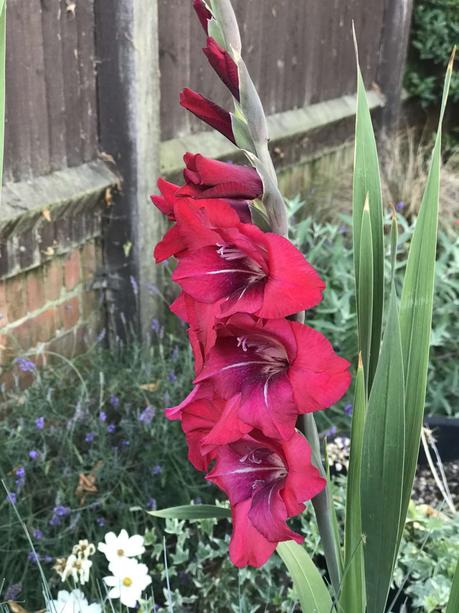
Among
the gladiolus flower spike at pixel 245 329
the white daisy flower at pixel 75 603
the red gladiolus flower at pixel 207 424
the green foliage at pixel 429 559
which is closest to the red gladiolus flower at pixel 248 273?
the gladiolus flower spike at pixel 245 329

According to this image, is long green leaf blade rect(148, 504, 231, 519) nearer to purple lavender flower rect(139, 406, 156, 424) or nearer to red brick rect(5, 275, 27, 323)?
purple lavender flower rect(139, 406, 156, 424)

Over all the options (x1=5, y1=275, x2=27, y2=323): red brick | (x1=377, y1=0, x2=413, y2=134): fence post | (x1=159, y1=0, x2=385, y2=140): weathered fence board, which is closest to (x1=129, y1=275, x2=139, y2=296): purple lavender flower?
(x1=5, y1=275, x2=27, y2=323): red brick

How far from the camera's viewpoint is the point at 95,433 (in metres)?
1.87

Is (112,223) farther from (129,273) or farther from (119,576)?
(119,576)

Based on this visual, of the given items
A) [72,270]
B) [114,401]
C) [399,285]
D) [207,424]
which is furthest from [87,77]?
[207,424]

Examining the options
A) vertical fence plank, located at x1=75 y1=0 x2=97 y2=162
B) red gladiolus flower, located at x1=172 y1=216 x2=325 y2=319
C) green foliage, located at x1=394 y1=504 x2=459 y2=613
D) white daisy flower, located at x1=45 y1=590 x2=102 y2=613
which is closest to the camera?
red gladiolus flower, located at x1=172 y1=216 x2=325 y2=319

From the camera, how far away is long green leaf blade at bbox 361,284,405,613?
73 centimetres

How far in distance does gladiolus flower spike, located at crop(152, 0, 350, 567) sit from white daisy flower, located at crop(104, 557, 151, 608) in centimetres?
48

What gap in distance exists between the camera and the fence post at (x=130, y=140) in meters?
2.42

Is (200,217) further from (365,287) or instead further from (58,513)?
(58,513)

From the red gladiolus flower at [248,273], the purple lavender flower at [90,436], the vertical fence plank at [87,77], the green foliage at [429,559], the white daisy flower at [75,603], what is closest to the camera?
the red gladiolus flower at [248,273]

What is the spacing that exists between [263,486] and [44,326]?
186cm

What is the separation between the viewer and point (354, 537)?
89cm

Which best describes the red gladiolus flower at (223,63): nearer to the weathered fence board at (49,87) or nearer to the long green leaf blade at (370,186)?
the long green leaf blade at (370,186)
